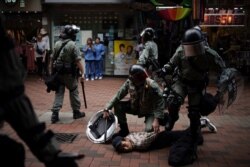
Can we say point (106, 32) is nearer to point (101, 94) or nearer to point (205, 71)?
point (101, 94)

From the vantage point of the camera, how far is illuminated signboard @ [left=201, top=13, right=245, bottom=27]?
49.9ft

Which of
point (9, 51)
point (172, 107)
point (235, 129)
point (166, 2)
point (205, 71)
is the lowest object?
point (235, 129)

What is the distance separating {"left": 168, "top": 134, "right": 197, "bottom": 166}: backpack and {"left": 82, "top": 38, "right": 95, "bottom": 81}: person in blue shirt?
31.8 ft

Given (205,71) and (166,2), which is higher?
(166,2)

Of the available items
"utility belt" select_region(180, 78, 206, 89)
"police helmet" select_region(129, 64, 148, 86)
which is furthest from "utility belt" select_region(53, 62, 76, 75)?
"utility belt" select_region(180, 78, 206, 89)

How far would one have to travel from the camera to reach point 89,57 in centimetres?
1519

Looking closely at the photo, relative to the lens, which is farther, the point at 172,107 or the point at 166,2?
the point at 166,2

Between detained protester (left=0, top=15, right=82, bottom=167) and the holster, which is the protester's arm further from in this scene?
detained protester (left=0, top=15, right=82, bottom=167)

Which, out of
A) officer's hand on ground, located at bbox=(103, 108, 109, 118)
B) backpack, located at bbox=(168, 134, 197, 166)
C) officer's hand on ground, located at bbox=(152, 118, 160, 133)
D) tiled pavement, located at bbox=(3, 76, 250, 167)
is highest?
officer's hand on ground, located at bbox=(103, 108, 109, 118)

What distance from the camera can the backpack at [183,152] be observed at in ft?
17.8

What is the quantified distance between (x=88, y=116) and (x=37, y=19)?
→ 9.21 meters

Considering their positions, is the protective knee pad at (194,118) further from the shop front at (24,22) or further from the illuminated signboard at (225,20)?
the shop front at (24,22)

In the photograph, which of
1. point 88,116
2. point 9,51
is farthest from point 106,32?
point 9,51

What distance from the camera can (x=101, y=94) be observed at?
11.6 m
